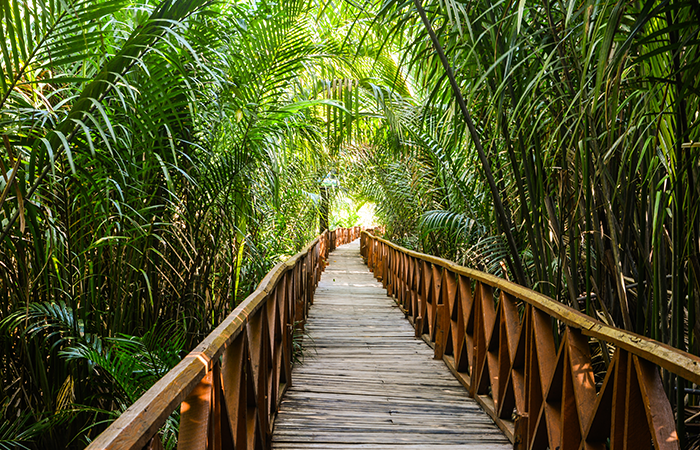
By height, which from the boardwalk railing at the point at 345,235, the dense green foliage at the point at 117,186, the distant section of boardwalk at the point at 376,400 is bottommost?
the distant section of boardwalk at the point at 376,400

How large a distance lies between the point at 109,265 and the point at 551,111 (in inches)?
82.7

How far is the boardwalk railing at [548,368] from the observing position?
49.1 inches

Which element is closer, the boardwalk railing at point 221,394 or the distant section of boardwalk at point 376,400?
the boardwalk railing at point 221,394

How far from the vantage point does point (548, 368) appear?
1.99 metres

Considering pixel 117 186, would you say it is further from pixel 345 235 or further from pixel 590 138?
pixel 345 235

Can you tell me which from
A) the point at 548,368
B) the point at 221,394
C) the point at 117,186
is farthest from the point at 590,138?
the point at 117,186

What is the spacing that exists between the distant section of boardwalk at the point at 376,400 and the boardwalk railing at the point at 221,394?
0.73 ft

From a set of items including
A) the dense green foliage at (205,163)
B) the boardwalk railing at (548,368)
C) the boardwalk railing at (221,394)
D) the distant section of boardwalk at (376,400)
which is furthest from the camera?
the distant section of boardwalk at (376,400)

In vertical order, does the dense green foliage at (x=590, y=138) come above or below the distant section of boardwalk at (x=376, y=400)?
above

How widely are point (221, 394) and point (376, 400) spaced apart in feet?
5.72

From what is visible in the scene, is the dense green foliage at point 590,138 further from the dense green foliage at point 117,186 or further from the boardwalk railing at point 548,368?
the dense green foliage at point 117,186

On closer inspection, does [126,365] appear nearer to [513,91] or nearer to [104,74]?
[104,74]

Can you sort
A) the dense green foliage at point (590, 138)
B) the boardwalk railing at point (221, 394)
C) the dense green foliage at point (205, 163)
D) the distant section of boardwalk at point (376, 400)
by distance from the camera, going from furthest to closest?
the distant section of boardwalk at point (376, 400) → the dense green foliage at point (205, 163) → the dense green foliage at point (590, 138) → the boardwalk railing at point (221, 394)

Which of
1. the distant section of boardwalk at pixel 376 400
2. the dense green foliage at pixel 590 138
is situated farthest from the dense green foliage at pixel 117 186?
the dense green foliage at pixel 590 138
